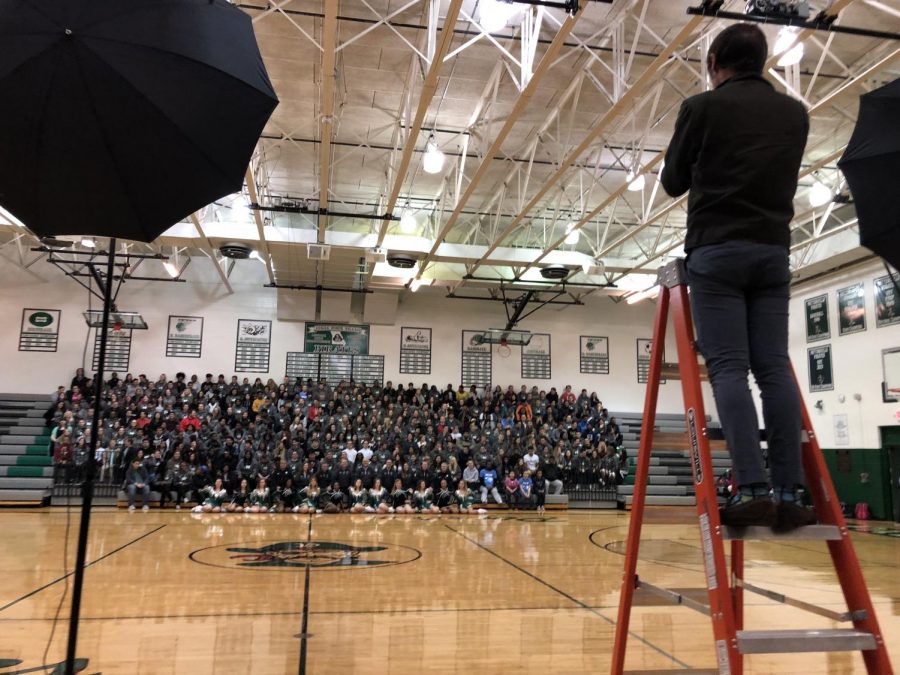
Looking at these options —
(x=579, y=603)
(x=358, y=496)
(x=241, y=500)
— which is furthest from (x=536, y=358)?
(x=579, y=603)

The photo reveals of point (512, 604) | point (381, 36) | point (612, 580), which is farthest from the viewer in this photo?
point (381, 36)

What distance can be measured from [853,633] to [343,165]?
15.8 m

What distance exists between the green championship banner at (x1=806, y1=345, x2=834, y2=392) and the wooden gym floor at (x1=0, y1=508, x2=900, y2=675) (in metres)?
8.91

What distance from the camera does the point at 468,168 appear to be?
16.1 meters

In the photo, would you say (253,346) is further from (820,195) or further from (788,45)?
(788,45)

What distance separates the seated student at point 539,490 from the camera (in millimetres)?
16547

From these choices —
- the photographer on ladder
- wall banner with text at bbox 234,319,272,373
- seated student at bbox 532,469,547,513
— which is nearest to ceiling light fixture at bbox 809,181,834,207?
seated student at bbox 532,469,547,513

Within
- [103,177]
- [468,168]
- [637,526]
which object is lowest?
[637,526]

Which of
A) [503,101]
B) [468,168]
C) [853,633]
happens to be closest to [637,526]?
[853,633]

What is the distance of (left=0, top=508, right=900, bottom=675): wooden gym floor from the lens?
384 centimetres

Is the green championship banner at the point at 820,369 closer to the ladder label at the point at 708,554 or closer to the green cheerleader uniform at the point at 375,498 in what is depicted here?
the green cheerleader uniform at the point at 375,498

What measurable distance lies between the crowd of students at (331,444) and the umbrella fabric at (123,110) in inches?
537

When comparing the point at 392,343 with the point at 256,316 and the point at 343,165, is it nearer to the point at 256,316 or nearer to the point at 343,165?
the point at 256,316

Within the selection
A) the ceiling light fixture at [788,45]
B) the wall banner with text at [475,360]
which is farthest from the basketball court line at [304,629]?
the wall banner with text at [475,360]
